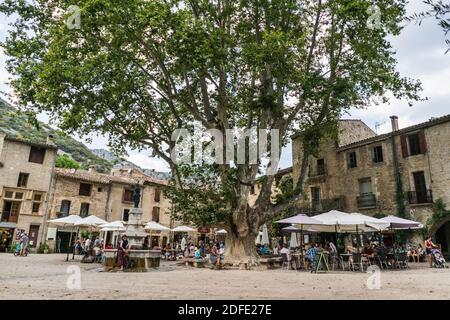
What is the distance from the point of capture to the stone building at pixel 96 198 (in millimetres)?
33000

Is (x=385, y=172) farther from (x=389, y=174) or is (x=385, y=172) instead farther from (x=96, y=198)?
(x=96, y=198)

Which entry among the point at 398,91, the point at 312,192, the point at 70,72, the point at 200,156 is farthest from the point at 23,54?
the point at 312,192

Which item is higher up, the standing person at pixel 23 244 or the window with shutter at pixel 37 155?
Answer: the window with shutter at pixel 37 155

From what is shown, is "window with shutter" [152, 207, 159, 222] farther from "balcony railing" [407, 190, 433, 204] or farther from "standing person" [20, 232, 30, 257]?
"balcony railing" [407, 190, 433, 204]

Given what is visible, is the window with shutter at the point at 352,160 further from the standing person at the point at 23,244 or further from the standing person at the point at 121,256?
the standing person at the point at 23,244

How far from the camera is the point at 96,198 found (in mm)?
36219

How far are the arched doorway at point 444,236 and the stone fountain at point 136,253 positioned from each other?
800 inches

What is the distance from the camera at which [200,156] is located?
19844 millimetres

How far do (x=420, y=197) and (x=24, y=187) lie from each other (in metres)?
33.6

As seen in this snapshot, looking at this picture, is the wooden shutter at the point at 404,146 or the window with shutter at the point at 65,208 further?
the window with shutter at the point at 65,208

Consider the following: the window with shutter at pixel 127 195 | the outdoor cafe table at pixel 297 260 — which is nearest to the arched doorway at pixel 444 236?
the outdoor cafe table at pixel 297 260

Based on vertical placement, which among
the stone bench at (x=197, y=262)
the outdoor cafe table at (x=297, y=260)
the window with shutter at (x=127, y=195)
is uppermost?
the window with shutter at (x=127, y=195)

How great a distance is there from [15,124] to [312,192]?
8996 cm
